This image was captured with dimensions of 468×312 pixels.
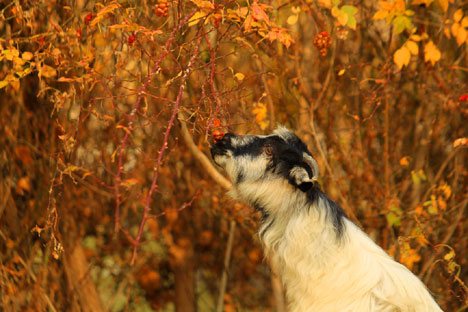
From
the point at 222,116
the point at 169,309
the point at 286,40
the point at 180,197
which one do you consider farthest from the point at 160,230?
the point at 286,40

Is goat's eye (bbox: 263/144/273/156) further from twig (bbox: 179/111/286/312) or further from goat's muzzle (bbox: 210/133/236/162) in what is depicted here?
twig (bbox: 179/111/286/312)

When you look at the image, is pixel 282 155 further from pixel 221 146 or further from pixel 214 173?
pixel 214 173

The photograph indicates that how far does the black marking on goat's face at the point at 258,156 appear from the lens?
3.93 metres

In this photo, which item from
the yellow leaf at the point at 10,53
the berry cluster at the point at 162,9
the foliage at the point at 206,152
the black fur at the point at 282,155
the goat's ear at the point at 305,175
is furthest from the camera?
the foliage at the point at 206,152

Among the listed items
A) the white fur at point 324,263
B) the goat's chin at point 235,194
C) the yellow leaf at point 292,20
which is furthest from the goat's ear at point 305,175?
the yellow leaf at point 292,20

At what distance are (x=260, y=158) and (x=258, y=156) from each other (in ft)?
0.06

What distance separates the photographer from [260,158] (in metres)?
3.96

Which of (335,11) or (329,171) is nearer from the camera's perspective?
(335,11)

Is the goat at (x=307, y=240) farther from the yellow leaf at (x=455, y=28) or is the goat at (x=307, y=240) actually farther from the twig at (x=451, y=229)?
the twig at (x=451, y=229)

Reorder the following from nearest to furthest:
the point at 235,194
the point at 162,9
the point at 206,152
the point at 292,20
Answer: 1. the point at 162,9
2. the point at 235,194
3. the point at 292,20
4. the point at 206,152

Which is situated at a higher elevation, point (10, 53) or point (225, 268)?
point (10, 53)

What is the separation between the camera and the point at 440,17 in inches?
230

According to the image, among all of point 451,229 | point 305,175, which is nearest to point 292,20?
point 305,175

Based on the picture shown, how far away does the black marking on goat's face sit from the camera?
393 cm
